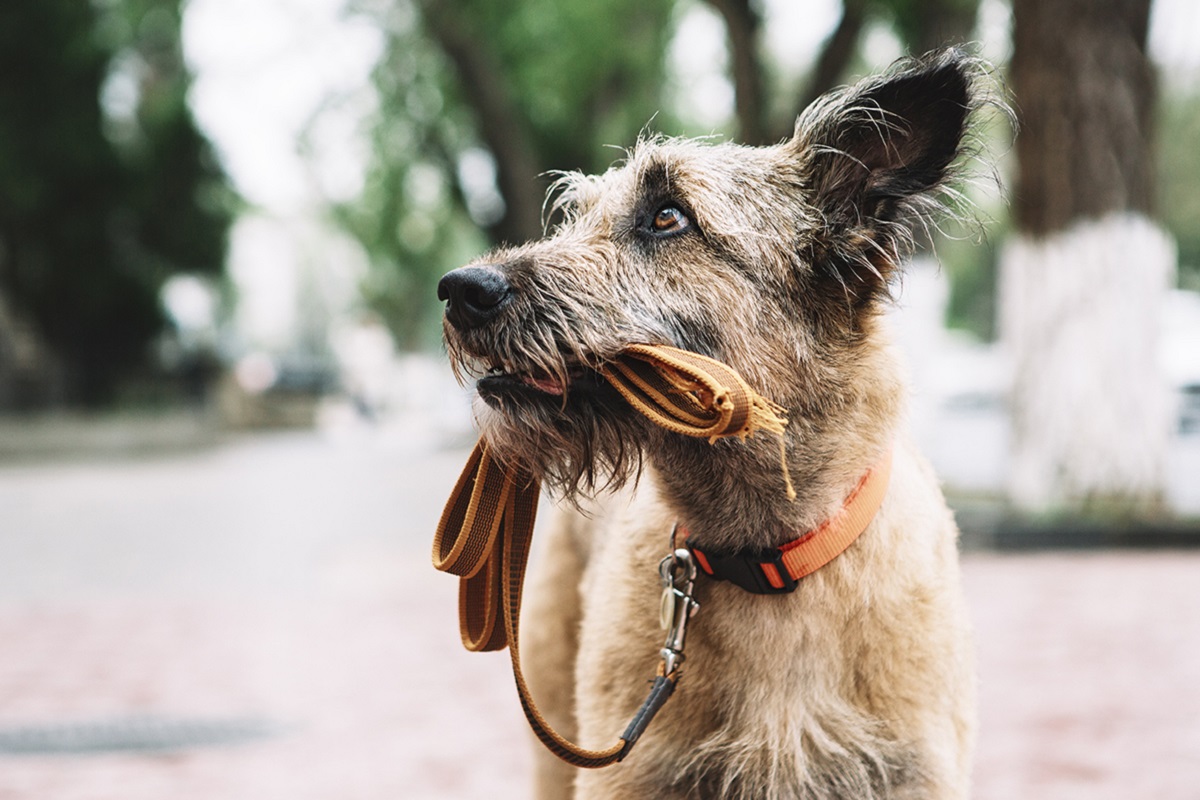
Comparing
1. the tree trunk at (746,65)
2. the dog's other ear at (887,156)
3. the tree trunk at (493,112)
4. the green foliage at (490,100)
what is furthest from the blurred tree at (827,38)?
the dog's other ear at (887,156)

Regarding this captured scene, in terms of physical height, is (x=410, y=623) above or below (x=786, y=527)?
below

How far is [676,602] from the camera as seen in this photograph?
2.67 m

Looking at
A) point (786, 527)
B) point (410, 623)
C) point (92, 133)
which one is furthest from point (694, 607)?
point (92, 133)

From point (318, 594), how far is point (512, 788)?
481 cm

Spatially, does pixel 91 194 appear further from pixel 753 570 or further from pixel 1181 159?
pixel 1181 159

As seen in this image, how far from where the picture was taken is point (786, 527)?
2.76m

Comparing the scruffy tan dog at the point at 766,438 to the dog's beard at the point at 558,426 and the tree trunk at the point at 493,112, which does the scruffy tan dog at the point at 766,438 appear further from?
the tree trunk at the point at 493,112

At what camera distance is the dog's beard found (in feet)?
8.61

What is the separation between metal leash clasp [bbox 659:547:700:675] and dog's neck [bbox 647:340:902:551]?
0.08 meters

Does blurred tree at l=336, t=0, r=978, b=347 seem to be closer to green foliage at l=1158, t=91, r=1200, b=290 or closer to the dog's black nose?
the dog's black nose

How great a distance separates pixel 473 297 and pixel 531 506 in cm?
56

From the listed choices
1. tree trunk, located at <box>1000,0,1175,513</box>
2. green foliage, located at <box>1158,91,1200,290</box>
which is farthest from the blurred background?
green foliage, located at <box>1158,91,1200,290</box>

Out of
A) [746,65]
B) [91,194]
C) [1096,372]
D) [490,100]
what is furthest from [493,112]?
[1096,372]

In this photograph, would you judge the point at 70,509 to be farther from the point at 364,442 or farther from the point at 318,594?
the point at 364,442
